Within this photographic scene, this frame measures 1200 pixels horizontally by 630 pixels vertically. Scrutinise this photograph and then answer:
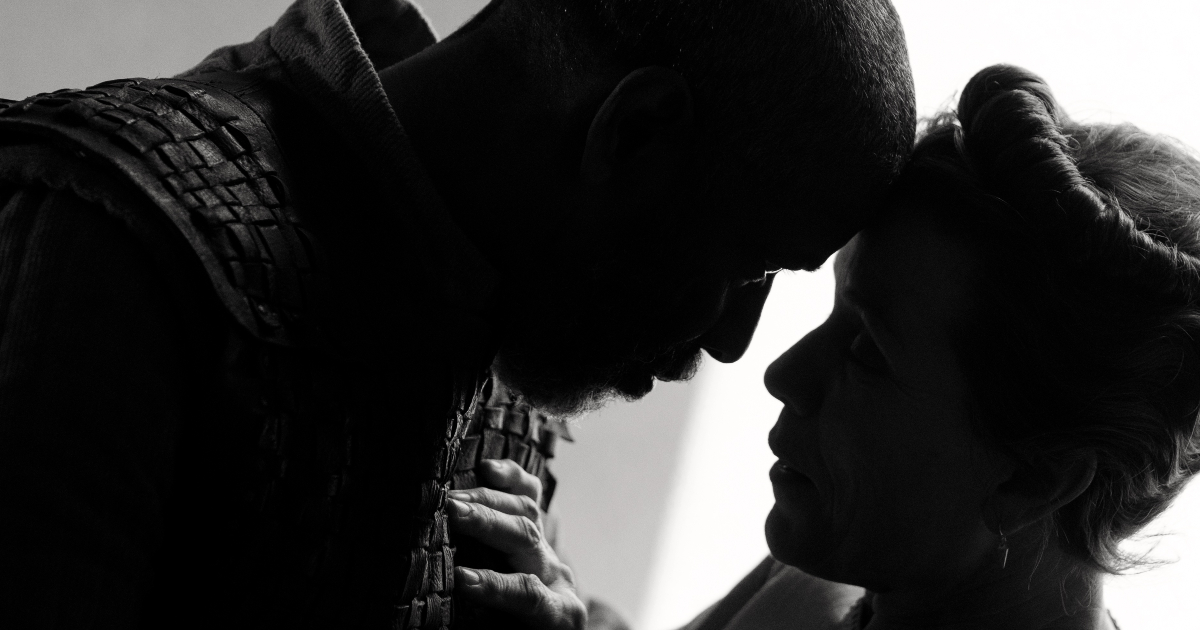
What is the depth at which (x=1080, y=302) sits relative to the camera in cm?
101

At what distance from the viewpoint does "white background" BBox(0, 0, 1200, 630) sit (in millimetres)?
1729

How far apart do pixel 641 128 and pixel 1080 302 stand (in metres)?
0.42

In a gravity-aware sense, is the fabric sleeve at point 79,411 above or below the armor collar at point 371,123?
below

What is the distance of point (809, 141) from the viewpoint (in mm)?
970

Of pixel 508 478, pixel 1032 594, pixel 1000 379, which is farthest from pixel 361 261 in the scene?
pixel 1032 594

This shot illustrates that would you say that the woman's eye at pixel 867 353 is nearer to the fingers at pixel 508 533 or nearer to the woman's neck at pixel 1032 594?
the woman's neck at pixel 1032 594

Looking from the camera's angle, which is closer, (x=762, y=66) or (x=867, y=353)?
(x=762, y=66)

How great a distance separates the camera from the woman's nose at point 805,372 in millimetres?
1132

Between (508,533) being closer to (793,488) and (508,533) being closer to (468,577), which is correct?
(468,577)

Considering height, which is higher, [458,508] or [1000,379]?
[1000,379]

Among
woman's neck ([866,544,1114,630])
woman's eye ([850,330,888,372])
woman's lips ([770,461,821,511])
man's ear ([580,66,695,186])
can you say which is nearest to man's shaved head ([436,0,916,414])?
man's ear ([580,66,695,186])

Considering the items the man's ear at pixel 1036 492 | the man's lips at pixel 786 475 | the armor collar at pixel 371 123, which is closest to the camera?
the armor collar at pixel 371 123

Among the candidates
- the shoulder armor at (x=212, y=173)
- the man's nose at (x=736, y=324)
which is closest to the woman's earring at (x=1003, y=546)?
the man's nose at (x=736, y=324)

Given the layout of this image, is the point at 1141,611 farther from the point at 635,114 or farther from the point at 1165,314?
the point at 635,114
